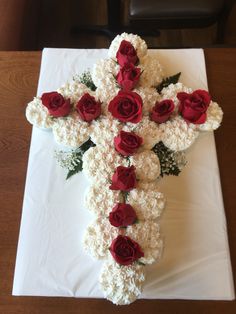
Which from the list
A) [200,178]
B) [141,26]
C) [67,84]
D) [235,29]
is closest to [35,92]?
[67,84]

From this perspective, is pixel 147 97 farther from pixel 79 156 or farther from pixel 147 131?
pixel 79 156

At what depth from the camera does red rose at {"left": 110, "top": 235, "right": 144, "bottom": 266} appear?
0.80 metres

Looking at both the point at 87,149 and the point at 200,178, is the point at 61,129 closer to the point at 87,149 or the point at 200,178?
the point at 87,149

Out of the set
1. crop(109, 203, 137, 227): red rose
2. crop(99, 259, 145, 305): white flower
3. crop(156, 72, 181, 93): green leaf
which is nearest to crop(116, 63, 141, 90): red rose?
crop(156, 72, 181, 93): green leaf

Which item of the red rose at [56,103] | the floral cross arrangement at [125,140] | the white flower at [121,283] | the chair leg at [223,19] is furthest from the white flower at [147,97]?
the chair leg at [223,19]

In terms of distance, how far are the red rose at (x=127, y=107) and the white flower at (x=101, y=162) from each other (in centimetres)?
9

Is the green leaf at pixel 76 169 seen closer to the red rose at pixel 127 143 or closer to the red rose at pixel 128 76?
the red rose at pixel 127 143

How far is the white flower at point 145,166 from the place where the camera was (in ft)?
3.00

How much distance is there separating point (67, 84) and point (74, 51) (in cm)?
21

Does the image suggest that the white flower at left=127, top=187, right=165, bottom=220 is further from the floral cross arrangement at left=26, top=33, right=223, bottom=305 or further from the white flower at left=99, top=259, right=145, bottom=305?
the white flower at left=99, top=259, right=145, bottom=305

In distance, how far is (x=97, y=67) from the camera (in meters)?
1.05

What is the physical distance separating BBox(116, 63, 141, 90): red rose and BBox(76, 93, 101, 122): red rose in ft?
0.32

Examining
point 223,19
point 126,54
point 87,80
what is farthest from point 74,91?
point 223,19

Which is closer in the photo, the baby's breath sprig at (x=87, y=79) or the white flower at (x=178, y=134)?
the white flower at (x=178, y=134)
